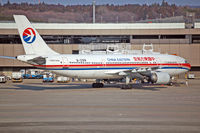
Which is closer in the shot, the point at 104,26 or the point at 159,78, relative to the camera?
the point at 159,78

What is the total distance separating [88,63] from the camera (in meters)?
41.8

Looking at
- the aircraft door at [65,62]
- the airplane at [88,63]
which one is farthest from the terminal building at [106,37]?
the aircraft door at [65,62]

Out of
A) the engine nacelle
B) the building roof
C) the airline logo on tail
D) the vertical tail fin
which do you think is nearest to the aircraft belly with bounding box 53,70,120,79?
the vertical tail fin

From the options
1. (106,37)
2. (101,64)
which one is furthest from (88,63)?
(106,37)

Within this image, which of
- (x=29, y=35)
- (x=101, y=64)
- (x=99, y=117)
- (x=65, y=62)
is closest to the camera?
(x=99, y=117)

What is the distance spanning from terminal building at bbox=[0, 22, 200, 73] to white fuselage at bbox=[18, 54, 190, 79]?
3013 centimetres

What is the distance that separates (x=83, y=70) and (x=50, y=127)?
80.3 ft

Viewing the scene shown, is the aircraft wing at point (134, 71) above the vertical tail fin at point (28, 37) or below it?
below

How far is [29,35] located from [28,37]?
11.3 inches

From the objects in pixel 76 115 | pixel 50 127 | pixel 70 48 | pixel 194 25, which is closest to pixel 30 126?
pixel 50 127

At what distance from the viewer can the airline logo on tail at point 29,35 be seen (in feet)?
→ 128

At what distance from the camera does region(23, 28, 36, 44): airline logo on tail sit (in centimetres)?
3888

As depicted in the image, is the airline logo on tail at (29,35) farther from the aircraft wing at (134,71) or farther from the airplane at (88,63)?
the aircraft wing at (134,71)

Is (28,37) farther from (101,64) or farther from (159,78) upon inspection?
(159,78)
